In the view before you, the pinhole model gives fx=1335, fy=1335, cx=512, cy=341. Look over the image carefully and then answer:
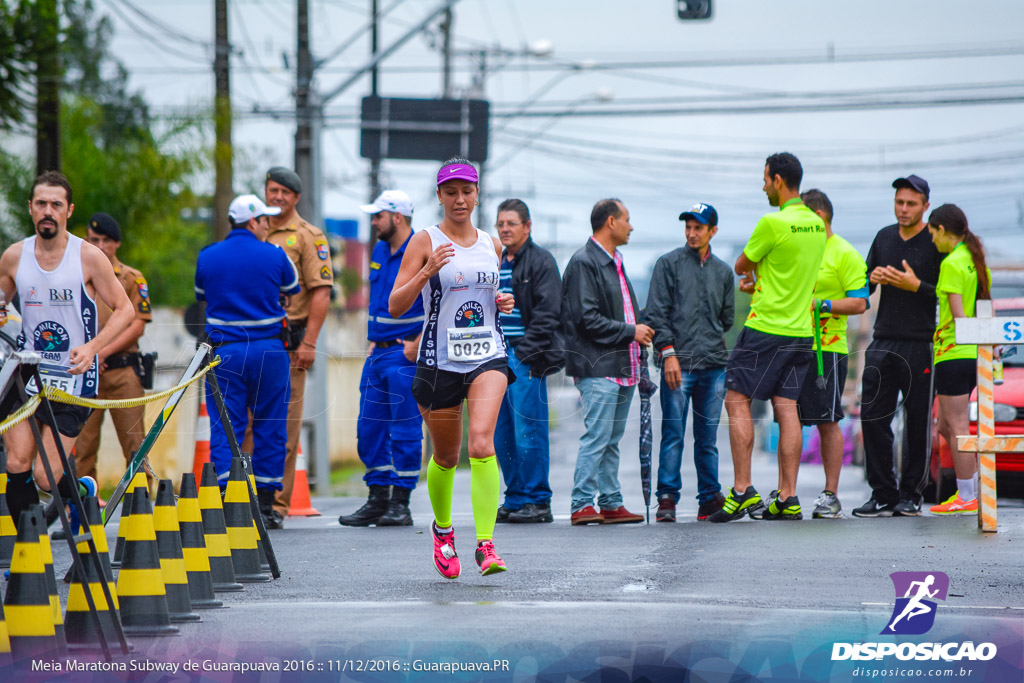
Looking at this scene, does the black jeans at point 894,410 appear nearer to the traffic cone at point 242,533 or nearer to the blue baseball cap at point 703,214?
the blue baseball cap at point 703,214

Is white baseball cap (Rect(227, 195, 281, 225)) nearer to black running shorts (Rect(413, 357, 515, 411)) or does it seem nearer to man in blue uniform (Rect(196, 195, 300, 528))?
man in blue uniform (Rect(196, 195, 300, 528))

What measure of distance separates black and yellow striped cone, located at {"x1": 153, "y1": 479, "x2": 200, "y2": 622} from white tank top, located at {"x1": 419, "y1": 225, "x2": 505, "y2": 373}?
1603 millimetres

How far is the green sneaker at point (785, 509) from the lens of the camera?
30.7ft

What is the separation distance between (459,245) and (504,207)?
9.63 ft

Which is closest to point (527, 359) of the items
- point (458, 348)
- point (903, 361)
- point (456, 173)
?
point (903, 361)

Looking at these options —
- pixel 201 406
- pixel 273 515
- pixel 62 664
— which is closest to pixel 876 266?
pixel 273 515

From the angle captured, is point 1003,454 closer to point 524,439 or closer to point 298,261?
point 524,439

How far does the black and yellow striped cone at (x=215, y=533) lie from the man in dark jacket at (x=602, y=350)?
3.36m

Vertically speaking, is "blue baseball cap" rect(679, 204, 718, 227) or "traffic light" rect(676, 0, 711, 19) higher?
"traffic light" rect(676, 0, 711, 19)

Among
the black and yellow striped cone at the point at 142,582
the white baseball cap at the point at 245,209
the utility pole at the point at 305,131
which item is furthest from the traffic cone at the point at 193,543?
the utility pole at the point at 305,131

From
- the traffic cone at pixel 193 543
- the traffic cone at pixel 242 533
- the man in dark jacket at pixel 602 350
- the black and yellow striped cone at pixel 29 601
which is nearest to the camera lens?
the black and yellow striped cone at pixel 29 601

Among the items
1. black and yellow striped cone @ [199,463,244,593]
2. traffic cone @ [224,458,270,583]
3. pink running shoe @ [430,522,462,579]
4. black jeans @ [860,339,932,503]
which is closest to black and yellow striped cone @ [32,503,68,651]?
black and yellow striped cone @ [199,463,244,593]

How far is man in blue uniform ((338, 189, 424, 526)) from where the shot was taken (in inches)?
370

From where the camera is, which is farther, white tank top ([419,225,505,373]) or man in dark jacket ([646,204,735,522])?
man in dark jacket ([646,204,735,522])
